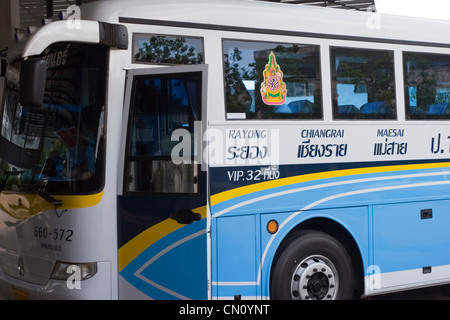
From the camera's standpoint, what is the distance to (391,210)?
270 inches

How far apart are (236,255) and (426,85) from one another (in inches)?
121

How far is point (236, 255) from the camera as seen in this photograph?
576 cm

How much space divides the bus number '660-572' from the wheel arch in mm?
2082

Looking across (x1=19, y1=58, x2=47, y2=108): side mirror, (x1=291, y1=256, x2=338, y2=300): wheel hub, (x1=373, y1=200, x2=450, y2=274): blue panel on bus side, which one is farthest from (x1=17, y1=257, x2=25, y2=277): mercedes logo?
(x1=373, y1=200, x2=450, y2=274): blue panel on bus side

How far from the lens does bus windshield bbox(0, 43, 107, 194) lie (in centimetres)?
565

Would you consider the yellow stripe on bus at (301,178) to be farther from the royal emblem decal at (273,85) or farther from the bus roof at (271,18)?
the bus roof at (271,18)

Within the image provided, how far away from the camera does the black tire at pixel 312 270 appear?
6168mm

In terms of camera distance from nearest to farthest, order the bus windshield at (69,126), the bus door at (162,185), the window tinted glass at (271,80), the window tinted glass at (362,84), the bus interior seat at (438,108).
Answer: the bus door at (162,185)
the bus windshield at (69,126)
the window tinted glass at (271,80)
the window tinted glass at (362,84)
the bus interior seat at (438,108)

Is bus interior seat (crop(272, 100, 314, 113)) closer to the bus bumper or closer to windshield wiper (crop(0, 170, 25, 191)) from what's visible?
the bus bumper

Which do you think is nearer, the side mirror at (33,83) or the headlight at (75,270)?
the side mirror at (33,83)

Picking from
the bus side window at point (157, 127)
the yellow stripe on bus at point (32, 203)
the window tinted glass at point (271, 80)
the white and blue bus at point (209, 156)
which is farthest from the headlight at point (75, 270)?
the window tinted glass at point (271, 80)

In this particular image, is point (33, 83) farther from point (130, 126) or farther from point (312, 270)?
point (312, 270)

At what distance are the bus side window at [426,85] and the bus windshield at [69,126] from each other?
3.32 metres
